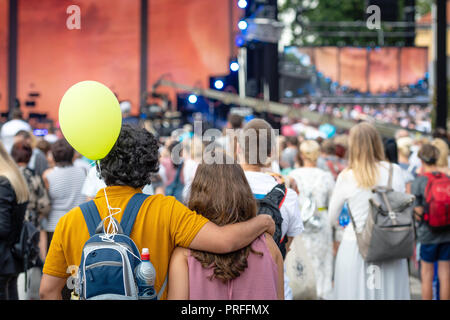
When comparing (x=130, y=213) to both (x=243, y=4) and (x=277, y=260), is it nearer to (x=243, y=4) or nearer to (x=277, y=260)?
(x=277, y=260)

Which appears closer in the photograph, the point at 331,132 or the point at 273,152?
the point at 273,152

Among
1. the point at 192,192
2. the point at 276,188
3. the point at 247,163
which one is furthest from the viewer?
the point at 247,163

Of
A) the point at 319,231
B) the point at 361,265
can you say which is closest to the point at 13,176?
the point at 361,265

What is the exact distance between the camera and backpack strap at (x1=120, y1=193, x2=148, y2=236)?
2.47 meters

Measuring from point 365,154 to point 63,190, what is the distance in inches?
118

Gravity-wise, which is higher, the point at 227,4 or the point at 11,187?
the point at 227,4

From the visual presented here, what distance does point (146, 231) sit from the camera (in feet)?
8.20

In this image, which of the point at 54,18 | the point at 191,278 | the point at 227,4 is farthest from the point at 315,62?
the point at 191,278

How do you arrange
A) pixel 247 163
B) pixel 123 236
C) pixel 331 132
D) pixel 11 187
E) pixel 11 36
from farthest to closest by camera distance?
pixel 11 36 → pixel 331 132 → pixel 11 187 → pixel 247 163 → pixel 123 236

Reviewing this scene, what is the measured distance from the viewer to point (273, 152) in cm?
385

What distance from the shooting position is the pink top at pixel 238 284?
2504 mm

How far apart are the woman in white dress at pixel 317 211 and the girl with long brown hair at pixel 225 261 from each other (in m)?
3.43

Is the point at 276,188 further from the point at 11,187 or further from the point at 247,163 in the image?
the point at 11,187

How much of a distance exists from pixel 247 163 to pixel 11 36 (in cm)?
2252
